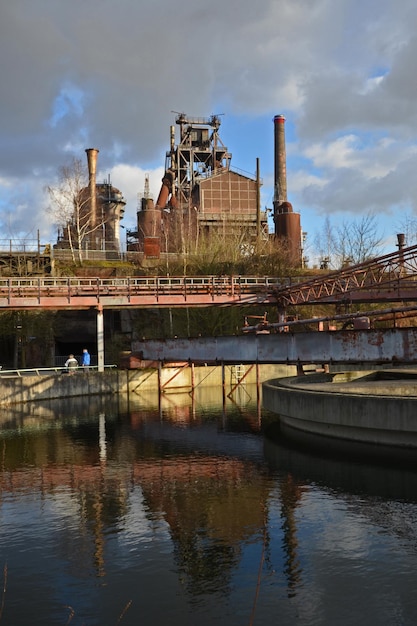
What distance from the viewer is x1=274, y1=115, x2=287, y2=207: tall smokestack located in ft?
245

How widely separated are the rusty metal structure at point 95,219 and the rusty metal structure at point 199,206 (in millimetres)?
4443

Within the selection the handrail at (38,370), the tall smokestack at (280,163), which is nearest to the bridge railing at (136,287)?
the handrail at (38,370)

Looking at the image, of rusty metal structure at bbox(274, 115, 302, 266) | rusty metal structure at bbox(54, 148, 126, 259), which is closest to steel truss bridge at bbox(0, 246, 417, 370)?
rusty metal structure at bbox(54, 148, 126, 259)

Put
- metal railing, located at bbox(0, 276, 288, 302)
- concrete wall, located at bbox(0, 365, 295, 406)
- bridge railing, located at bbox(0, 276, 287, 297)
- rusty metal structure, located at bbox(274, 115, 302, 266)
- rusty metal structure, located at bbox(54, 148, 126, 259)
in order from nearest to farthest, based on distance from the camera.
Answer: concrete wall, located at bbox(0, 365, 295, 406)
metal railing, located at bbox(0, 276, 288, 302)
bridge railing, located at bbox(0, 276, 287, 297)
rusty metal structure, located at bbox(54, 148, 126, 259)
rusty metal structure, located at bbox(274, 115, 302, 266)

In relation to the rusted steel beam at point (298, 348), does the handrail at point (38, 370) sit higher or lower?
lower

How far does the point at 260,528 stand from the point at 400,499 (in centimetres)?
320

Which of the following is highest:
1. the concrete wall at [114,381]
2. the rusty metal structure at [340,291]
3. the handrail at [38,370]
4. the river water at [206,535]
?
the rusty metal structure at [340,291]

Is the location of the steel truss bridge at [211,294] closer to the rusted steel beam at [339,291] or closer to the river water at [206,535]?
the rusted steel beam at [339,291]

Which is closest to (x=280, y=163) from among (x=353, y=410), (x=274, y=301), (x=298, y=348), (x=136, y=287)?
(x=274, y=301)

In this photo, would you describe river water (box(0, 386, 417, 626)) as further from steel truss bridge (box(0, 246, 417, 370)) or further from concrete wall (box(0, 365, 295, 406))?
concrete wall (box(0, 365, 295, 406))

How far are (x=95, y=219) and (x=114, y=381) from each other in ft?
129

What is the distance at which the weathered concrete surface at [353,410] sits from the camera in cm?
1486

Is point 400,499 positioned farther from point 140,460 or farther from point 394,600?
point 140,460

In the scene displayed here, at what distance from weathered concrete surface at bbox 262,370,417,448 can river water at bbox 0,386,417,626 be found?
2.93 feet
